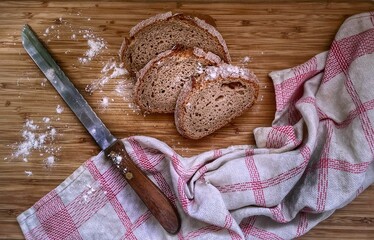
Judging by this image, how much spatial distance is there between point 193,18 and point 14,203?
0.98m

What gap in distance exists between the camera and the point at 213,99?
1.75m

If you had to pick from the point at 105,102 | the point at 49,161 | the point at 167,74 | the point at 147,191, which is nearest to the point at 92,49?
the point at 105,102

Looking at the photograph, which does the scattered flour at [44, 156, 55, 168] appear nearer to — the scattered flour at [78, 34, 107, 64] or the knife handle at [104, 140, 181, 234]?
the knife handle at [104, 140, 181, 234]

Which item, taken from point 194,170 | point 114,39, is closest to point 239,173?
point 194,170

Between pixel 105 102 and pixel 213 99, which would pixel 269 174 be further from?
pixel 105 102

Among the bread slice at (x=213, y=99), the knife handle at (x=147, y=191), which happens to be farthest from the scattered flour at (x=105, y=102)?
the bread slice at (x=213, y=99)

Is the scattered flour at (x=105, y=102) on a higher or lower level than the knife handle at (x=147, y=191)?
higher

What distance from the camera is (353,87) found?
5.70ft

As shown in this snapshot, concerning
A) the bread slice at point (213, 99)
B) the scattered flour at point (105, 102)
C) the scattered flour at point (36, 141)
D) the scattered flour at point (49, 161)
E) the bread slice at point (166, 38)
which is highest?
the bread slice at point (166, 38)

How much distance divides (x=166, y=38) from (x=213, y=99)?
0.29 meters

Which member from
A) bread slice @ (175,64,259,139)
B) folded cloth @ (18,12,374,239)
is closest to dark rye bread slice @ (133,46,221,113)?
bread slice @ (175,64,259,139)

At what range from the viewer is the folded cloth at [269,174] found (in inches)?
67.2

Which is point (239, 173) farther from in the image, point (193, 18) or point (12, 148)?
point (12, 148)

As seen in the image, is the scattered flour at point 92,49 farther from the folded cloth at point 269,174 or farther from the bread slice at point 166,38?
the folded cloth at point 269,174
